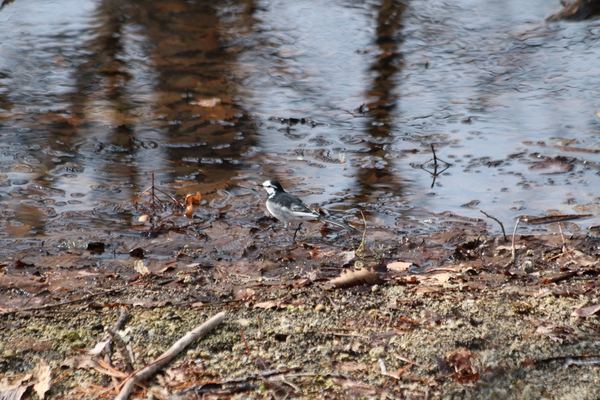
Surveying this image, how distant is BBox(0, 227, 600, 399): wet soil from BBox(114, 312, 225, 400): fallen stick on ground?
4 centimetres

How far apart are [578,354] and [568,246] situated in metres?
2.30

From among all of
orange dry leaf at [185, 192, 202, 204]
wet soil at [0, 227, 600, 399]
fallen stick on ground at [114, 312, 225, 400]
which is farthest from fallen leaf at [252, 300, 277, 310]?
orange dry leaf at [185, 192, 202, 204]

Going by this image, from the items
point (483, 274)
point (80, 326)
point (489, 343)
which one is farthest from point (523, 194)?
point (80, 326)

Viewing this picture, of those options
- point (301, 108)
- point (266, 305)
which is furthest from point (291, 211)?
point (301, 108)

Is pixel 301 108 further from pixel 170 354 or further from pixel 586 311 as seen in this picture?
pixel 170 354

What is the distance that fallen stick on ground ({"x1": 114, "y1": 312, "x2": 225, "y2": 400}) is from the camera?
2.61 meters

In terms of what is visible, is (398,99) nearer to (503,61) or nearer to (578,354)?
(503,61)

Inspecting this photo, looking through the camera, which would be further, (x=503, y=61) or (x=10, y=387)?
(x=503, y=61)

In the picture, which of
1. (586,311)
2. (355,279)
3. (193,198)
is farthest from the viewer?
(193,198)

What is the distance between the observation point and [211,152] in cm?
777

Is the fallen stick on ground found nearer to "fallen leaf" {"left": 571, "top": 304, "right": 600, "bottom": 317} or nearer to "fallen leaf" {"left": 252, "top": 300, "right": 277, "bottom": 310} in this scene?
"fallen leaf" {"left": 252, "top": 300, "right": 277, "bottom": 310}

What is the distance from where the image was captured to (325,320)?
327 cm

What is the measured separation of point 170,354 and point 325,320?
84cm

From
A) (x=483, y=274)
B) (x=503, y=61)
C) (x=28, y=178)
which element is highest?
(x=483, y=274)
